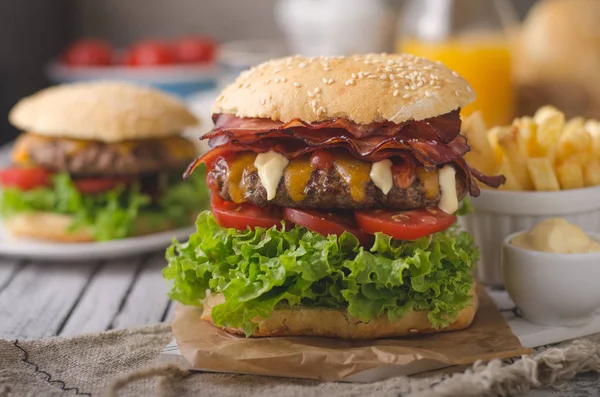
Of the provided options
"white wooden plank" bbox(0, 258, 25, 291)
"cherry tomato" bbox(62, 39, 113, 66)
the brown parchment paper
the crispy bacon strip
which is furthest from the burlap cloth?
"cherry tomato" bbox(62, 39, 113, 66)

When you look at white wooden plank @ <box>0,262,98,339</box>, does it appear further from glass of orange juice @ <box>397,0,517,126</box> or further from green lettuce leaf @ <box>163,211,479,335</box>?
glass of orange juice @ <box>397,0,517,126</box>

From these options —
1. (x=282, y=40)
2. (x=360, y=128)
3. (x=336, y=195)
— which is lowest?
(x=282, y=40)

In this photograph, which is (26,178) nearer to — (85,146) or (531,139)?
(85,146)

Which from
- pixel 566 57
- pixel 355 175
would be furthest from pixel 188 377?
pixel 566 57

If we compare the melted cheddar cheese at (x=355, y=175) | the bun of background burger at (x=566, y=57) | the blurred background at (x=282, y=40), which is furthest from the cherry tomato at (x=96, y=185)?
the bun of background burger at (x=566, y=57)

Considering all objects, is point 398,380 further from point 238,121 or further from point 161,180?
point 161,180

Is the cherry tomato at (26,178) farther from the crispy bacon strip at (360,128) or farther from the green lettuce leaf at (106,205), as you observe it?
the crispy bacon strip at (360,128)
